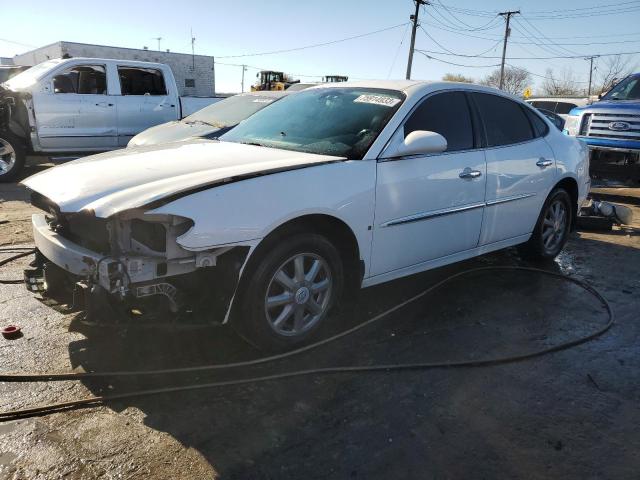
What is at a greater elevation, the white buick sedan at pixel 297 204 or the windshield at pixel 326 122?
the windshield at pixel 326 122

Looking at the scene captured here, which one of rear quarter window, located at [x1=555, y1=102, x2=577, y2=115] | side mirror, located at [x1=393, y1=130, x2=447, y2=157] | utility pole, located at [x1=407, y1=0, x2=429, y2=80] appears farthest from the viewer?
utility pole, located at [x1=407, y1=0, x2=429, y2=80]

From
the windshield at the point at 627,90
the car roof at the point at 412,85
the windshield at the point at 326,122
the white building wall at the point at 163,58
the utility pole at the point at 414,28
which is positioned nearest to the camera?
the windshield at the point at 326,122

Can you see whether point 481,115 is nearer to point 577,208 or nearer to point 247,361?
point 577,208

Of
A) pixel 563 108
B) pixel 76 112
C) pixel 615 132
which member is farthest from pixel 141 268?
pixel 563 108

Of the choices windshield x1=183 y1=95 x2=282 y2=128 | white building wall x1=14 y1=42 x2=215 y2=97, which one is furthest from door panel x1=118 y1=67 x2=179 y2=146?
white building wall x1=14 y1=42 x2=215 y2=97

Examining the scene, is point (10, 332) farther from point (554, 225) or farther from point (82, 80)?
point (82, 80)

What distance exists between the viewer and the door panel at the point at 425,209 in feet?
12.0

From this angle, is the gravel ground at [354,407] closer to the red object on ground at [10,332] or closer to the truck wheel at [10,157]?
the red object on ground at [10,332]

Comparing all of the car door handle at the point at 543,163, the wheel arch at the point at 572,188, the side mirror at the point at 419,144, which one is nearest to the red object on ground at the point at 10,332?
the side mirror at the point at 419,144

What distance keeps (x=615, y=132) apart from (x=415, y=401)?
9.04 meters

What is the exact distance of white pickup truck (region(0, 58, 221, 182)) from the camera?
945cm

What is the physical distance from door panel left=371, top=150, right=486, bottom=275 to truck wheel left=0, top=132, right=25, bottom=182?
8.21 m

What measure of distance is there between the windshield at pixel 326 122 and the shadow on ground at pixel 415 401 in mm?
1262

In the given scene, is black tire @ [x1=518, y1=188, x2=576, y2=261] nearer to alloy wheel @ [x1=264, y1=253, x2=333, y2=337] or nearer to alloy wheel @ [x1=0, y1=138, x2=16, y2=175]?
alloy wheel @ [x1=264, y1=253, x2=333, y2=337]
